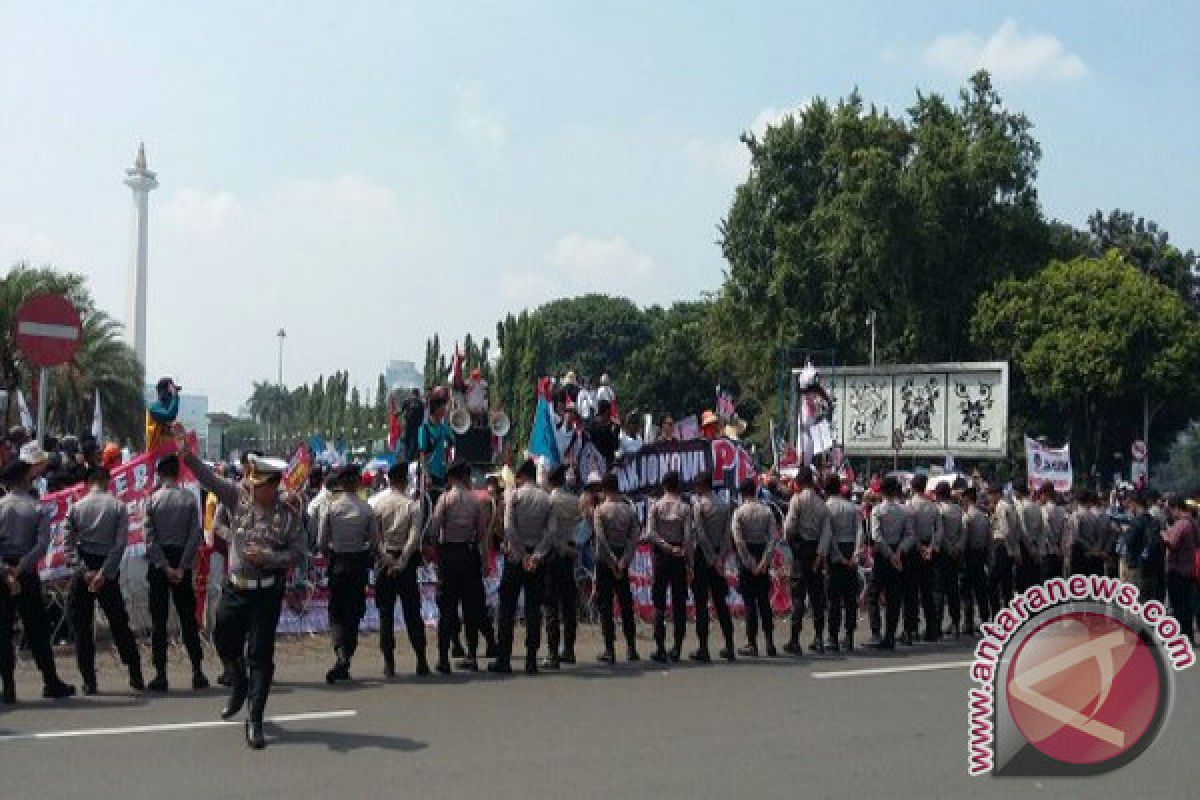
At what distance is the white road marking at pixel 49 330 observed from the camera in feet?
44.1

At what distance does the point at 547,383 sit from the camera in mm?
18031

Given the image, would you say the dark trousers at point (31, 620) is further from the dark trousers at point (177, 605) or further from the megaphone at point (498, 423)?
the megaphone at point (498, 423)

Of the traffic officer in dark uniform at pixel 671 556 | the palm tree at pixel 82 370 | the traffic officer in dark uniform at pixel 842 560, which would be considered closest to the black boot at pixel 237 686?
the traffic officer in dark uniform at pixel 671 556

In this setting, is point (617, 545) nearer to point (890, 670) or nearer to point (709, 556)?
point (709, 556)

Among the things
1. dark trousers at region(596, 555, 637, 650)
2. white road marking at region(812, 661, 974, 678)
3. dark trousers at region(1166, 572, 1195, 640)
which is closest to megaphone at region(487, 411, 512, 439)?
dark trousers at region(596, 555, 637, 650)

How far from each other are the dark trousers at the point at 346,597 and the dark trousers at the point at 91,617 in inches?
67.5

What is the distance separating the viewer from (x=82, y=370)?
123 feet

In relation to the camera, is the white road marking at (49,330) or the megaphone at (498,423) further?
the megaphone at (498,423)

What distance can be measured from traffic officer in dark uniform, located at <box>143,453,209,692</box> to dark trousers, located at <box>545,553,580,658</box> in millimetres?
3385

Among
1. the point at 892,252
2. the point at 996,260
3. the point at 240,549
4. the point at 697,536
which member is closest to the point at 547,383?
the point at 697,536

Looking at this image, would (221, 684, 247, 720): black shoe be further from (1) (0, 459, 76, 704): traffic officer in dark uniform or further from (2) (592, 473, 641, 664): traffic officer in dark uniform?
(2) (592, 473, 641, 664): traffic officer in dark uniform

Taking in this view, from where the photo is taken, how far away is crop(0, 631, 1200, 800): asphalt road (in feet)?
26.1

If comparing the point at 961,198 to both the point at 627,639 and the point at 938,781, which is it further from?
the point at 938,781

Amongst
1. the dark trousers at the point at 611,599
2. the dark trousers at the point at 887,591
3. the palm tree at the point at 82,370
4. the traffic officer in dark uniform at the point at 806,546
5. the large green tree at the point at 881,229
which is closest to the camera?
the dark trousers at the point at 611,599
